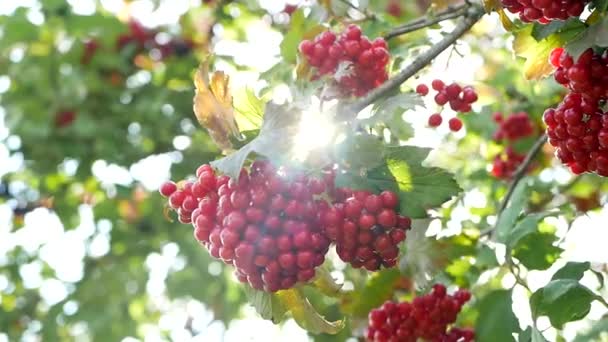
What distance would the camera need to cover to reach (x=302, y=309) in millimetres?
1959

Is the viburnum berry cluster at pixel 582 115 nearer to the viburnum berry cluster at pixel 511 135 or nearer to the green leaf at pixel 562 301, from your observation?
the green leaf at pixel 562 301

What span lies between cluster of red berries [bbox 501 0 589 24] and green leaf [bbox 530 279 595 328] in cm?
72

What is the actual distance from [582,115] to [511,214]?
2.69 feet

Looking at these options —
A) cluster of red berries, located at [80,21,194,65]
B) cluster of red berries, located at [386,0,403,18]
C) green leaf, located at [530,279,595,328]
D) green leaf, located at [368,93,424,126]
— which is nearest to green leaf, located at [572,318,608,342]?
green leaf, located at [530,279,595,328]

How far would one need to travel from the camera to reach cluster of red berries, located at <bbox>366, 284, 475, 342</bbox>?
243 cm

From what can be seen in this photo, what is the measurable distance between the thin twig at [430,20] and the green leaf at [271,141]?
80 centimetres

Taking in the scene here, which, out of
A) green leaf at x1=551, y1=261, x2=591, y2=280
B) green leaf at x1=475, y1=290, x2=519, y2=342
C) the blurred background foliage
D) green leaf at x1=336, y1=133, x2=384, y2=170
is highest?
green leaf at x1=336, y1=133, x2=384, y2=170

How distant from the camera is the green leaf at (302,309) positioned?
195 cm

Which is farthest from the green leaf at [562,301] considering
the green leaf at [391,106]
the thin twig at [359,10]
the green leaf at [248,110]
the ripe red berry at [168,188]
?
the thin twig at [359,10]

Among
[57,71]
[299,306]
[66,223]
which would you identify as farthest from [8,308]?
[299,306]

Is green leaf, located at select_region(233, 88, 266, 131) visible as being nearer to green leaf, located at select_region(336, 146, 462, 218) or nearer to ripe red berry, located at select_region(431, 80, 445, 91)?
green leaf, located at select_region(336, 146, 462, 218)

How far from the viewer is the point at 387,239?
5.94 ft

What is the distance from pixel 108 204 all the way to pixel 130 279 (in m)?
0.50

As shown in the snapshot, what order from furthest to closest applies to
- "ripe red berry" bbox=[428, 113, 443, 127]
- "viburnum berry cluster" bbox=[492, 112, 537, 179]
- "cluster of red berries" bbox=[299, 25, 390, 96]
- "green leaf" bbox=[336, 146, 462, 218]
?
"viburnum berry cluster" bbox=[492, 112, 537, 179], "ripe red berry" bbox=[428, 113, 443, 127], "cluster of red berries" bbox=[299, 25, 390, 96], "green leaf" bbox=[336, 146, 462, 218]
